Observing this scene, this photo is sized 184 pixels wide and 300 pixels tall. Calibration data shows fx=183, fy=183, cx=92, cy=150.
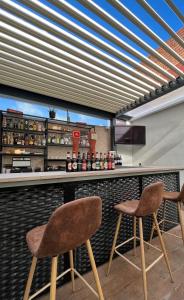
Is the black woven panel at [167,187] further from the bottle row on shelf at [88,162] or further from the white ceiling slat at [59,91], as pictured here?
the white ceiling slat at [59,91]

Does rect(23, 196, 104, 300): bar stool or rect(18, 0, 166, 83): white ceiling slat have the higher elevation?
rect(18, 0, 166, 83): white ceiling slat

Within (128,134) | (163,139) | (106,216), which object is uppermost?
(128,134)

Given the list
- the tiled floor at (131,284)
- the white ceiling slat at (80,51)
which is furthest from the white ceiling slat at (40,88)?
the tiled floor at (131,284)

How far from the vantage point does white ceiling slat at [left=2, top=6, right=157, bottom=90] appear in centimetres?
208

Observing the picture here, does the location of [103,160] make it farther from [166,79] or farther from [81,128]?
[81,128]

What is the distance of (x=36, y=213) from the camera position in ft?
4.84

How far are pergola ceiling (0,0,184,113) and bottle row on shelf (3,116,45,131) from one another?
2.28 feet

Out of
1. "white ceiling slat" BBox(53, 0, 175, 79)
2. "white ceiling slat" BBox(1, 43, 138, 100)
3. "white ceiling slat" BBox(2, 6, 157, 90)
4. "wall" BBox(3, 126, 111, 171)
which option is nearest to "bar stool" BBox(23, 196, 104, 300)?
"white ceiling slat" BBox(53, 0, 175, 79)

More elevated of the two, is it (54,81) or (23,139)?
(54,81)

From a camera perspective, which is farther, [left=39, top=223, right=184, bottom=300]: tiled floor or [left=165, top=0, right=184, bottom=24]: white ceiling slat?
[left=165, top=0, right=184, bottom=24]: white ceiling slat

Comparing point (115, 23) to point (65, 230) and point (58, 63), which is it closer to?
point (58, 63)

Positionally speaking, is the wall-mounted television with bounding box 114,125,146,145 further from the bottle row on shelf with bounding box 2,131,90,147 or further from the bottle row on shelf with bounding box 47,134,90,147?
the bottle row on shelf with bounding box 2,131,90,147

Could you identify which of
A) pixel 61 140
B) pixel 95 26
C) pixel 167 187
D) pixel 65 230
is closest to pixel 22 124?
pixel 61 140

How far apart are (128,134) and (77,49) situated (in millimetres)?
3544
